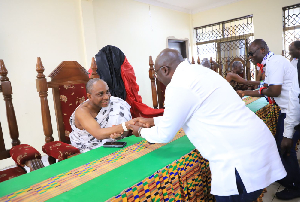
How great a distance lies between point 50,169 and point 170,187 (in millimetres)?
697

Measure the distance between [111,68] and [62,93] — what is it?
940 millimetres

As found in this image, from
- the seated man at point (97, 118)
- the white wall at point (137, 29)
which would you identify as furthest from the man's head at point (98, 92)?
the white wall at point (137, 29)

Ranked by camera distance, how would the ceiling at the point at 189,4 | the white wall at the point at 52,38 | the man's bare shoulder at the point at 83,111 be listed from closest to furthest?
1. the man's bare shoulder at the point at 83,111
2. the white wall at the point at 52,38
3. the ceiling at the point at 189,4

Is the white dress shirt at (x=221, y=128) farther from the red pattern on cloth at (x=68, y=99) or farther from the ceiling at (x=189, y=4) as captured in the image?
the ceiling at (x=189, y=4)

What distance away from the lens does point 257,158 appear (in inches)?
39.2

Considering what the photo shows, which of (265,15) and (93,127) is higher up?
(265,15)

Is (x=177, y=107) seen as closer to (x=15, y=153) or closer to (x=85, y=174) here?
(x=85, y=174)

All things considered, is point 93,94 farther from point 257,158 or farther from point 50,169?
point 257,158

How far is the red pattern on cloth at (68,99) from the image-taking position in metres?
2.20

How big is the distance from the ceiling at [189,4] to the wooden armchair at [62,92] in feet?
14.7

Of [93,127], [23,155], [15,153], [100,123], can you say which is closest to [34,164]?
[23,155]

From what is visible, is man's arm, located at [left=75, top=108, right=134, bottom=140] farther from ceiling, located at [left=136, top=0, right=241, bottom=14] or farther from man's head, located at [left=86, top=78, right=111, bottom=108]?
ceiling, located at [left=136, top=0, right=241, bottom=14]

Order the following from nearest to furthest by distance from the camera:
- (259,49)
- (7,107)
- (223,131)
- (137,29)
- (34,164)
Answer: (223,131), (34,164), (7,107), (259,49), (137,29)

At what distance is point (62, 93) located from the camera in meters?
2.20
